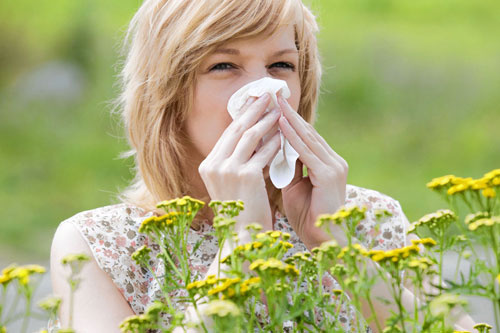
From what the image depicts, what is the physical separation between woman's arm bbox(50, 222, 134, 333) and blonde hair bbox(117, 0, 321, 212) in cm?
24

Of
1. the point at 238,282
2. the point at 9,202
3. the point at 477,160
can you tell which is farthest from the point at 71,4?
the point at 238,282

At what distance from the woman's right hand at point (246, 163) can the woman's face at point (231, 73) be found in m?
0.09

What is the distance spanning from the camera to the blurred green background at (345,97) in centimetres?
668

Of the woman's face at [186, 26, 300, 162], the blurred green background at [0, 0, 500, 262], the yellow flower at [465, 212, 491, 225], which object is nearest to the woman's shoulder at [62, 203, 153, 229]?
the woman's face at [186, 26, 300, 162]

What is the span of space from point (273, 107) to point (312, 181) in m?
0.20

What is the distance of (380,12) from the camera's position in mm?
8078

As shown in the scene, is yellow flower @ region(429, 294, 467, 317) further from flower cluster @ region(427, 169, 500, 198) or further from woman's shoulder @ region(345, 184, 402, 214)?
woman's shoulder @ region(345, 184, 402, 214)

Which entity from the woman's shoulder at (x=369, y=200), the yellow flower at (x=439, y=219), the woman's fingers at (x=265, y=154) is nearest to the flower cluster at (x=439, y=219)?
the yellow flower at (x=439, y=219)

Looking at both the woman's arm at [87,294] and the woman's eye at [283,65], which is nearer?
the woman's arm at [87,294]

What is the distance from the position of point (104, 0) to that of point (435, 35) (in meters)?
3.69

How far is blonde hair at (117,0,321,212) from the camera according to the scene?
5.65ft

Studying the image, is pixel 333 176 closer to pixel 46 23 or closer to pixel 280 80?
pixel 280 80

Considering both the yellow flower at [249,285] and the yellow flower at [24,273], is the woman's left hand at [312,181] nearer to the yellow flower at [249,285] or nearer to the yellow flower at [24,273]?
the yellow flower at [249,285]

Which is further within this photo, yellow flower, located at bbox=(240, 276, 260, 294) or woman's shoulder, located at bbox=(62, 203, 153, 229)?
woman's shoulder, located at bbox=(62, 203, 153, 229)
